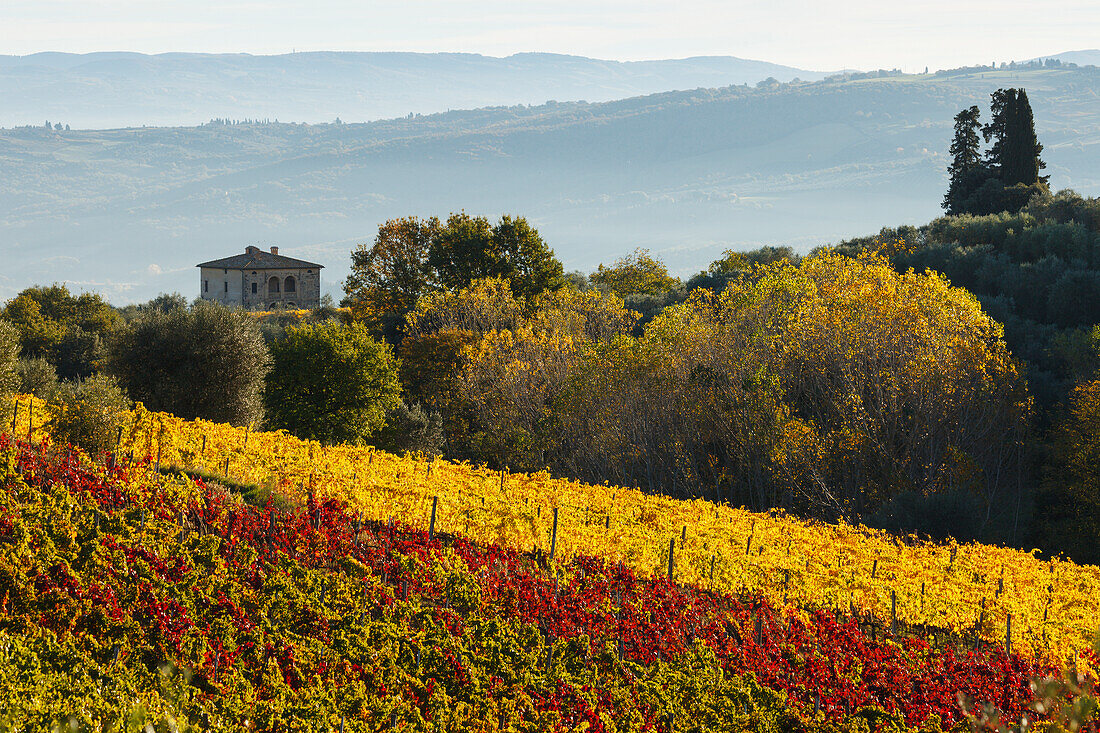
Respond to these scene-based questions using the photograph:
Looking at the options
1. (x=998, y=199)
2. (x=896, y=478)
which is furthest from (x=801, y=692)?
(x=998, y=199)

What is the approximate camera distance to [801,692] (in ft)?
46.0

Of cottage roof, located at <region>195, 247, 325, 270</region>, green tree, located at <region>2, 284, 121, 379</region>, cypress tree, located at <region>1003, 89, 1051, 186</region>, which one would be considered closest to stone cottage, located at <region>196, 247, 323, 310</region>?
cottage roof, located at <region>195, 247, 325, 270</region>

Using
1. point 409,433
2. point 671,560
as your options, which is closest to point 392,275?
point 409,433

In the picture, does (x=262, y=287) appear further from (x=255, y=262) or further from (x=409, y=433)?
(x=409, y=433)

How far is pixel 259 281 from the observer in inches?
4230

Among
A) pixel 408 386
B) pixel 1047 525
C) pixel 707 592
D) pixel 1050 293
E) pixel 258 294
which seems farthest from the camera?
pixel 258 294

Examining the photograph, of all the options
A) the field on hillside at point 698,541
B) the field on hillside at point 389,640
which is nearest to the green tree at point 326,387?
the field on hillside at point 698,541

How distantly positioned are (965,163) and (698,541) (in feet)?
194

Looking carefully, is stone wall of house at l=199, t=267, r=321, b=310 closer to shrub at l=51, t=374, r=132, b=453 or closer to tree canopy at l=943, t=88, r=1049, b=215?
tree canopy at l=943, t=88, r=1049, b=215

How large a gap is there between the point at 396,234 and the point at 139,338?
2644 cm

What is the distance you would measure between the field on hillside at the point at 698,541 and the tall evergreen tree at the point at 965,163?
5022 cm

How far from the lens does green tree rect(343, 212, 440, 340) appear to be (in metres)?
58.9

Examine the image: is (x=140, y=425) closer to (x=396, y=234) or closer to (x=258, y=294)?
(x=396, y=234)

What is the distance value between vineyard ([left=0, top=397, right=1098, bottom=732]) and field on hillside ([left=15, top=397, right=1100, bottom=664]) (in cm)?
7
